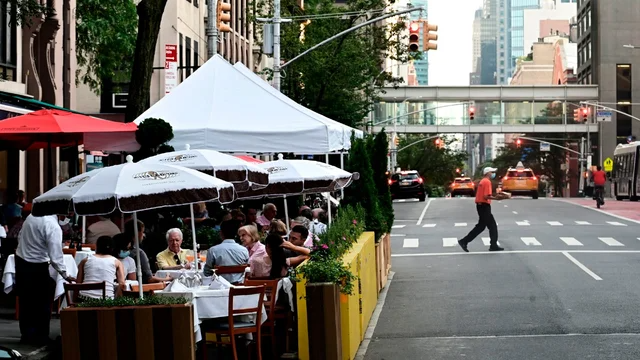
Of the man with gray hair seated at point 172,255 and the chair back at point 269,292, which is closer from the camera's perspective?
the chair back at point 269,292

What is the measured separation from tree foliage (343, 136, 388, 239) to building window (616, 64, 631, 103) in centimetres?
9193

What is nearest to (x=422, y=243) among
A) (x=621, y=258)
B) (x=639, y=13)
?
(x=621, y=258)

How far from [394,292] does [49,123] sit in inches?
248

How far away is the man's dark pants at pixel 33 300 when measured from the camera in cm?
1270

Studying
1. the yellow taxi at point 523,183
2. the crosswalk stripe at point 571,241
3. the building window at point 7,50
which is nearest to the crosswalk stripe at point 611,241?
the crosswalk stripe at point 571,241

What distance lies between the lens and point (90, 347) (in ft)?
32.6

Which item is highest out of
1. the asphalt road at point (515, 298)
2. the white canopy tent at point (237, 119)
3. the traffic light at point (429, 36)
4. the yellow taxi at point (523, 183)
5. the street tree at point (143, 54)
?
the traffic light at point (429, 36)

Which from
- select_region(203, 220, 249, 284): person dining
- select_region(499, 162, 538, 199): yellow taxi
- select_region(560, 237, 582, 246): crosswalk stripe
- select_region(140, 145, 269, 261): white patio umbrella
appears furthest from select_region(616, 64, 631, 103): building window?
select_region(203, 220, 249, 284): person dining

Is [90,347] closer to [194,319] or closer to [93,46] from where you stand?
[194,319]

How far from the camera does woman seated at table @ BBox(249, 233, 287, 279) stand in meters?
13.0

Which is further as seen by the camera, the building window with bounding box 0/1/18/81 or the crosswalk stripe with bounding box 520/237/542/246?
the crosswalk stripe with bounding box 520/237/542/246

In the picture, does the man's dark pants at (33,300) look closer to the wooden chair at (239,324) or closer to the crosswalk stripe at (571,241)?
the wooden chair at (239,324)

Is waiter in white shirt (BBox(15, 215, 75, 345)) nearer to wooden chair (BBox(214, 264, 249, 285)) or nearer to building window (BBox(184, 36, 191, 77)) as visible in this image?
wooden chair (BBox(214, 264, 249, 285))

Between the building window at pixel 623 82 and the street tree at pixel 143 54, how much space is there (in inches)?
3628
